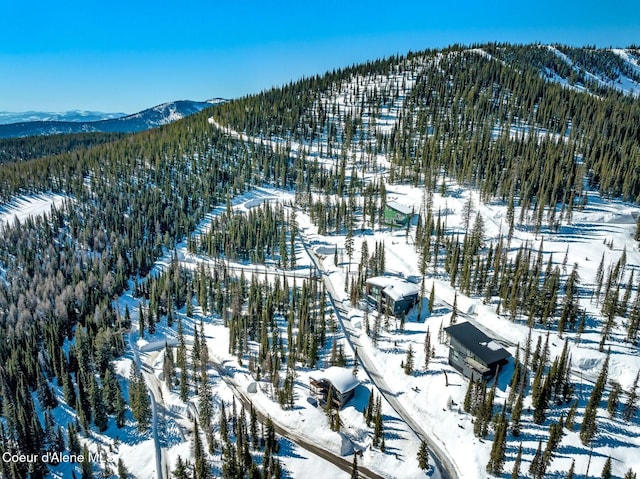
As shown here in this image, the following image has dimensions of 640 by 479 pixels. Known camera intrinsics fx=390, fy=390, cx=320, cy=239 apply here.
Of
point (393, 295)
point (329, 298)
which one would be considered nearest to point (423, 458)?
point (393, 295)

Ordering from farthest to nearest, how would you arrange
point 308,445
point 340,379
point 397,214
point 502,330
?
point 397,214 → point 502,330 → point 340,379 → point 308,445

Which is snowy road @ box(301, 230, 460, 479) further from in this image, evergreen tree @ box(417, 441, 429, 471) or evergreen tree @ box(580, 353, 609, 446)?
evergreen tree @ box(580, 353, 609, 446)

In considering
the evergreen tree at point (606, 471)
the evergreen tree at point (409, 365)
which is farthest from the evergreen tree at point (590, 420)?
the evergreen tree at point (409, 365)

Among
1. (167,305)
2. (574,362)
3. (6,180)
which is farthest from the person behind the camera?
(6,180)

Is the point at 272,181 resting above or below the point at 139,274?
above

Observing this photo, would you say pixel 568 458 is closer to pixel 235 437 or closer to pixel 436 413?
pixel 436 413

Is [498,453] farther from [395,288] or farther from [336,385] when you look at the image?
[395,288]

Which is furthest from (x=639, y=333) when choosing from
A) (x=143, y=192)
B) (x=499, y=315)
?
(x=143, y=192)
